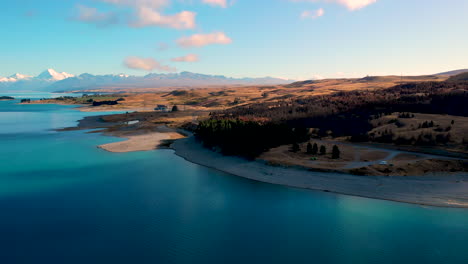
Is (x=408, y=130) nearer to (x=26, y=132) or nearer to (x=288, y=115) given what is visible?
(x=288, y=115)

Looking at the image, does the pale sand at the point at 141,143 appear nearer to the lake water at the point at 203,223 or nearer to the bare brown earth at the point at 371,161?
the lake water at the point at 203,223

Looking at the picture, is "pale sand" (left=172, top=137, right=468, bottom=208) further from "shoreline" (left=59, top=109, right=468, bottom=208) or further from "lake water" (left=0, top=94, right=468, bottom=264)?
"lake water" (left=0, top=94, right=468, bottom=264)

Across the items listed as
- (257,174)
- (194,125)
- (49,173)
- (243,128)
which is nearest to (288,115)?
(194,125)

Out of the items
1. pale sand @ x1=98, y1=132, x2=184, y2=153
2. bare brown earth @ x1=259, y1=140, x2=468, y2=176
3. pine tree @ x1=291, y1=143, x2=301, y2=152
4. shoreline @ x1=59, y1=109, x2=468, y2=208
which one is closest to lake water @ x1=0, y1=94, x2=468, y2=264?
shoreline @ x1=59, y1=109, x2=468, y2=208

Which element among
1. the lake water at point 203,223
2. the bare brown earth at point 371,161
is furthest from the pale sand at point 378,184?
the lake water at point 203,223

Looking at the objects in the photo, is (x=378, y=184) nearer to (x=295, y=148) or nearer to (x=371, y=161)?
(x=371, y=161)
